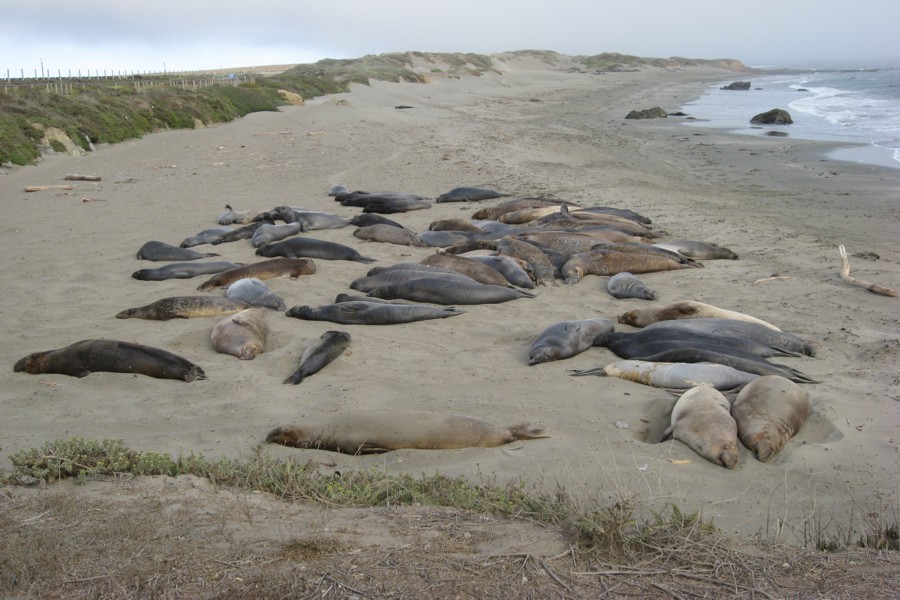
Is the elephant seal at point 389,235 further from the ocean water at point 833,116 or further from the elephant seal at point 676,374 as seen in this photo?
the ocean water at point 833,116

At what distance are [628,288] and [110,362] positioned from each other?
16.1 ft

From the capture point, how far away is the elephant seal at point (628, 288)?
7.71m

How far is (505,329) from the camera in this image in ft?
22.1

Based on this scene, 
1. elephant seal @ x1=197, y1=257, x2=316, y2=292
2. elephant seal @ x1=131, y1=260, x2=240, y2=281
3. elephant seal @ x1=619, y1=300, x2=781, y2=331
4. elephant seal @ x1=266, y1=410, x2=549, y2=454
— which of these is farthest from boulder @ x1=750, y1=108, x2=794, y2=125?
elephant seal @ x1=266, y1=410, x2=549, y2=454

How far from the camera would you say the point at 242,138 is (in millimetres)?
21156

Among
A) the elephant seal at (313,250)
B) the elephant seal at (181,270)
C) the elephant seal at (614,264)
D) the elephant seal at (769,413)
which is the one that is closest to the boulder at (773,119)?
the elephant seal at (614,264)

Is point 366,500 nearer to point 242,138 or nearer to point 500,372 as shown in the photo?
point 500,372

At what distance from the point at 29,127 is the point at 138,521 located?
58.1 ft


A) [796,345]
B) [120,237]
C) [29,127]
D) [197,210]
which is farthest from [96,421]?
[29,127]

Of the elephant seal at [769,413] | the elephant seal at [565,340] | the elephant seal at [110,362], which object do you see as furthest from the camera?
the elephant seal at [565,340]

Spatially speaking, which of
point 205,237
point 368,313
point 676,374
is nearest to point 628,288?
point 676,374

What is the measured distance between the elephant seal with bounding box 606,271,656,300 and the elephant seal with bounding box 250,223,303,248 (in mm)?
4436

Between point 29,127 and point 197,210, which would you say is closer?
point 197,210

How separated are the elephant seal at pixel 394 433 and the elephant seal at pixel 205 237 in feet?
19.6
